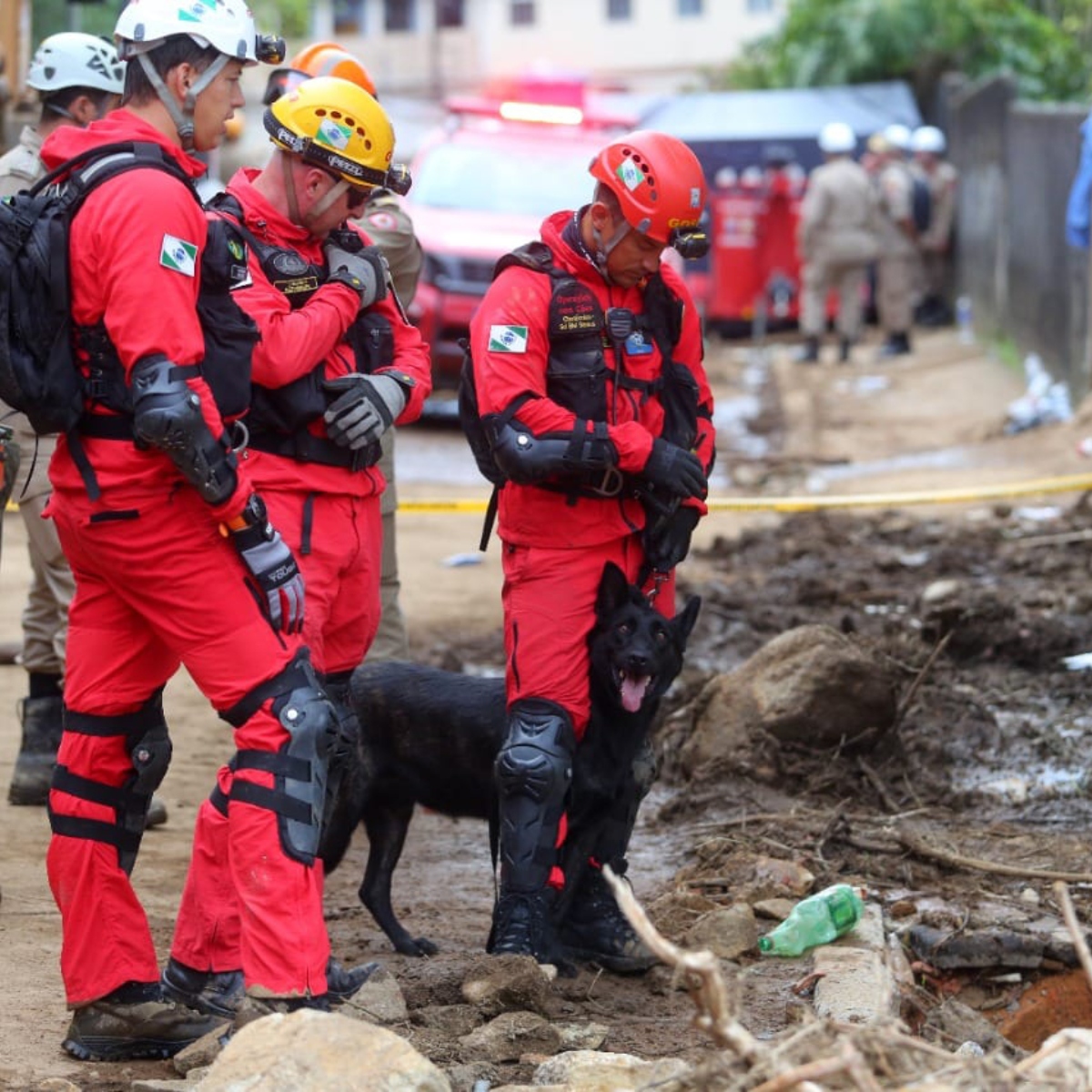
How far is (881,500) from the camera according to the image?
11.3 metres

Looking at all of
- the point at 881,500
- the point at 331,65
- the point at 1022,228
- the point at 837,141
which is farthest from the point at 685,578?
the point at 837,141

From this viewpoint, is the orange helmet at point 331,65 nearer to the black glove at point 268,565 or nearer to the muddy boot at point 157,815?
the muddy boot at point 157,815

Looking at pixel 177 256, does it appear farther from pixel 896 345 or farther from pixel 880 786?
pixel 896 345

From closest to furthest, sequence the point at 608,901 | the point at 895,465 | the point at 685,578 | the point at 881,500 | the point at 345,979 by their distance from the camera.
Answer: the point at 345,979 < the point at 608,901 < the point at 685,578 < the point at 881,500 < the point at 895,465

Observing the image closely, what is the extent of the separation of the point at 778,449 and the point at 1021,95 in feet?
47.7

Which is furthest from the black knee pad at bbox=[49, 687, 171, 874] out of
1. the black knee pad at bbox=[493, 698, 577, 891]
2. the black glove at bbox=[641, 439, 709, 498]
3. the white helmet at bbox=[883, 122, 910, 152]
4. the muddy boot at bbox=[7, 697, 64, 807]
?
the white helmet at bbox=[883, 122, 910, 152]

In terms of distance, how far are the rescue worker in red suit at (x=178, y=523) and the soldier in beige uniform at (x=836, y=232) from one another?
55.7 feet

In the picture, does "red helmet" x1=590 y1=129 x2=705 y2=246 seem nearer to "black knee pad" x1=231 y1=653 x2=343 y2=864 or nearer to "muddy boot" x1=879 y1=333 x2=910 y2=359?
"black knee pad" x1=231 y1=653 x2=343 y2=864

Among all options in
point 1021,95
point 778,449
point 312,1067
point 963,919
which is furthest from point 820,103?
point 312,1067

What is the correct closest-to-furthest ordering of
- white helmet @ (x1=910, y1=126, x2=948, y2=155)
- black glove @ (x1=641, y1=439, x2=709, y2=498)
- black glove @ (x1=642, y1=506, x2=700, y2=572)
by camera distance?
black glove @ (x1=641, y1=439, x2=709, y2=498) → black glove @ (x1=642, y1=506, x2=700, y2=572) → white helmet @ (x1=910, y1=126, x2=948, y2=155)

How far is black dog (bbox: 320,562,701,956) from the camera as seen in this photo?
5355 millimetres

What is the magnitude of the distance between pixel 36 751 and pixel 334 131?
290cm

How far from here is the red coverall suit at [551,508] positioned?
5258 mm

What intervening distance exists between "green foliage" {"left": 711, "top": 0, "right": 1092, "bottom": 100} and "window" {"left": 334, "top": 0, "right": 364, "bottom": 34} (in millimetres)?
31426
